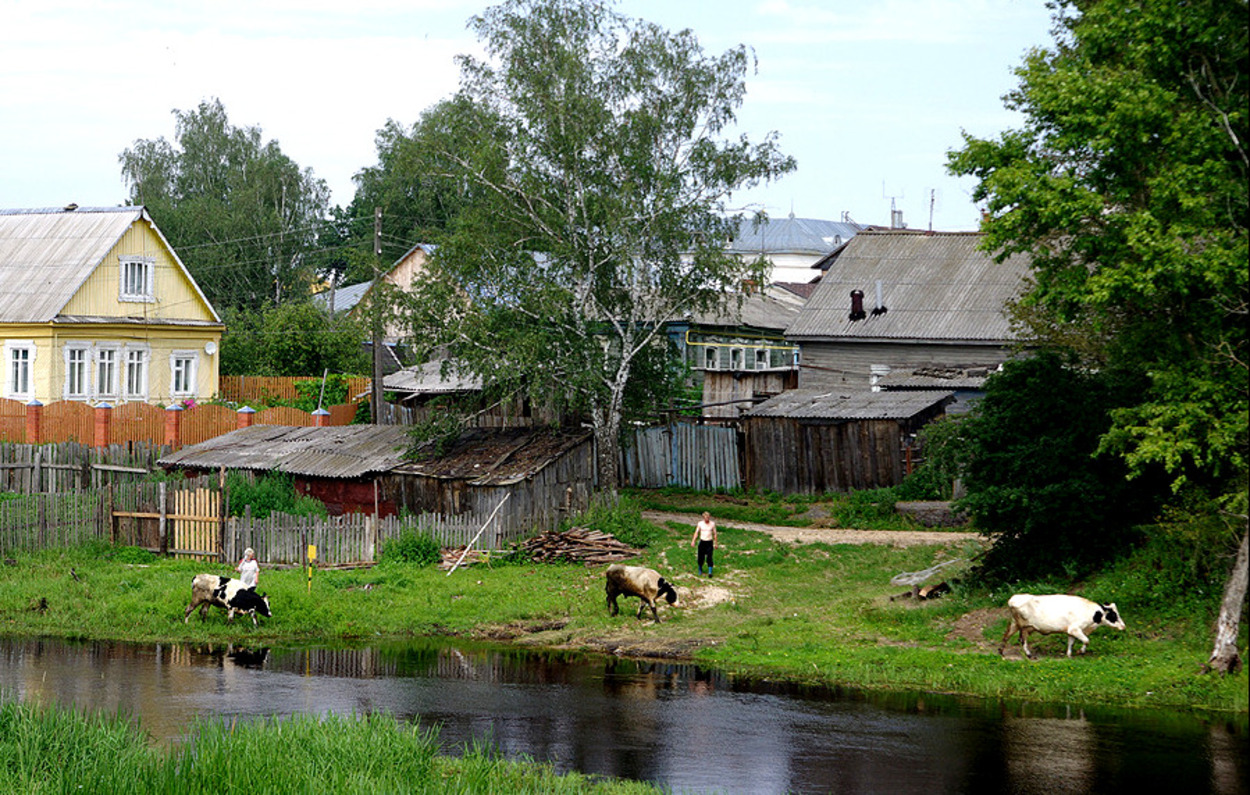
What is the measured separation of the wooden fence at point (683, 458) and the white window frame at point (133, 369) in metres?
22.6

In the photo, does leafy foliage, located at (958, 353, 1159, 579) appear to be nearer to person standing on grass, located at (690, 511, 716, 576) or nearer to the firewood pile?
person standing on grass, located at (690, 511, 716, 576)

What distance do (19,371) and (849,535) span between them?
1313 inches

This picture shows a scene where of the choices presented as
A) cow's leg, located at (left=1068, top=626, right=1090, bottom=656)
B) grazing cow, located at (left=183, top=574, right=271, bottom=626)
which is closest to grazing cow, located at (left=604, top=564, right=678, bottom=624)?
grazing cow, located at (left=183, top=574, right=271, bottom=626)

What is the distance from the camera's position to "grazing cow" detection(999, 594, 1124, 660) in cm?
2055

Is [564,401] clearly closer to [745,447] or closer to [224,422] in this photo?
[745,447]

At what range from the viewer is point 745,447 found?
38.3 m

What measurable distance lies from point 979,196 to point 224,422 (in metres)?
28.1

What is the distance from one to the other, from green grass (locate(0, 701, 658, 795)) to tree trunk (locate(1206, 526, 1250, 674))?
916cm

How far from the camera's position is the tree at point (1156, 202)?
61.4ft

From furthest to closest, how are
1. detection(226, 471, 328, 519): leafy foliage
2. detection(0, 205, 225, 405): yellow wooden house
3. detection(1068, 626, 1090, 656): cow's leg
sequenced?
detection(0, 205, 225, 405): yellow wooden house
detection(226, 471, 328, 519): leafy foliage
detection(1068, 626, 1090, 656): cow's leg

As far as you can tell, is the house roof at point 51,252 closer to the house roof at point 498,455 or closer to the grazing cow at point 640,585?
the house roof at point 498,455

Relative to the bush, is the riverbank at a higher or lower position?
lower

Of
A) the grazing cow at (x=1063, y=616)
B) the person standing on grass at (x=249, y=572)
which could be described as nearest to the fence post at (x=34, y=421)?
the person standing on grass at (x=249, y=572)

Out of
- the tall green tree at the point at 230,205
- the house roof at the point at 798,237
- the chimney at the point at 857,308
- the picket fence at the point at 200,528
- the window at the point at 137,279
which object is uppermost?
the house roof at the point at 798,237
